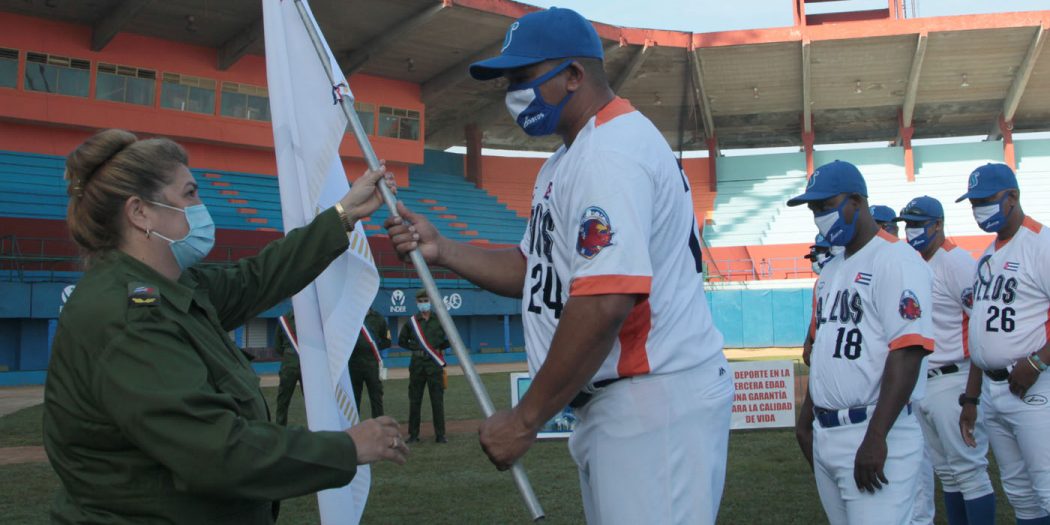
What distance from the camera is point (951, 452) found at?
619cm

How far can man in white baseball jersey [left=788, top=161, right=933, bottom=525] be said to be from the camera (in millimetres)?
3822

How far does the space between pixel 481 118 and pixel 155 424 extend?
1590 inches

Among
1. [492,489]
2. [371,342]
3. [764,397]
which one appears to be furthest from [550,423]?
[492,489]

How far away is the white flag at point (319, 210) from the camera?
11.5 ft

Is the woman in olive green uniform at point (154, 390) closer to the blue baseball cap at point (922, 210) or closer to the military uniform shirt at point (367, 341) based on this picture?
the blue baseball cap at point (922, 210)

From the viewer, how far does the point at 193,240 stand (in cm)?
270

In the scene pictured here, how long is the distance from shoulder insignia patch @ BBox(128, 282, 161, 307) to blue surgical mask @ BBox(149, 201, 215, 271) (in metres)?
0.32

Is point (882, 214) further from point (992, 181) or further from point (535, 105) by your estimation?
point (535, 105)

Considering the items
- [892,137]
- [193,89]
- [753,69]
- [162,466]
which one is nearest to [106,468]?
[162,466]

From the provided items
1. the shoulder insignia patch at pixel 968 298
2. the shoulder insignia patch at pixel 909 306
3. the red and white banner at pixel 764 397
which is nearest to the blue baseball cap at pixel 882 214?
the shoulder insignia patch at pixel 968 298

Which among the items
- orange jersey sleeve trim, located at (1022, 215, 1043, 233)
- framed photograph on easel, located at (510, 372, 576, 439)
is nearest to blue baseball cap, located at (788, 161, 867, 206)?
orange jersey sleeve trim, located at (1022, 215, 1043, 233)

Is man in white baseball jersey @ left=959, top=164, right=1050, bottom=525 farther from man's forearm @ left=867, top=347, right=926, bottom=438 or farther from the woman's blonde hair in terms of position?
the woman's blonde hair

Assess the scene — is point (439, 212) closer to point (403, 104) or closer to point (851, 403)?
point (403, 104)

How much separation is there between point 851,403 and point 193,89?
105ft
